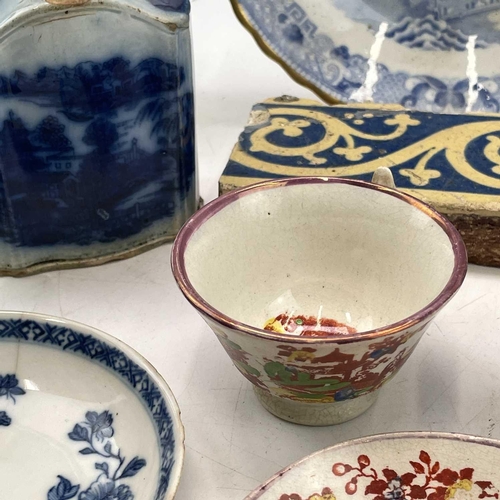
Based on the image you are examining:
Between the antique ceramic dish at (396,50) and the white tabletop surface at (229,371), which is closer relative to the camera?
the white tabletop surface at (229,371)

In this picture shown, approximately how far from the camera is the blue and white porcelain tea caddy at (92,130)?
604 mm

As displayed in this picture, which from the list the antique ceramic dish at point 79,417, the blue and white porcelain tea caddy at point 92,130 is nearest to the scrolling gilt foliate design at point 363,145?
the blue and white porcelain tea caddy at point 92,130

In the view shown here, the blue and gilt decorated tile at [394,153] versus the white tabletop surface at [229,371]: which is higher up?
the blue and gilt decorated tile at [394,153]

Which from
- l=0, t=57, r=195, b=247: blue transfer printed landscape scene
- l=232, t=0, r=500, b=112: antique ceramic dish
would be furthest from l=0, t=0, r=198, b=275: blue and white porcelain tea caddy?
l=232, t=0, r=500, b=112: antique ceramic dish

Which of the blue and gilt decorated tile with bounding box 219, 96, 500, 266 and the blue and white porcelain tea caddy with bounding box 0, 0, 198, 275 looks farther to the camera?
the blue and gilt decorated tile with bounding box 219, 96, 500, 266

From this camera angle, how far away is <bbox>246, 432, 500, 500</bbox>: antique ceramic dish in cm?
48

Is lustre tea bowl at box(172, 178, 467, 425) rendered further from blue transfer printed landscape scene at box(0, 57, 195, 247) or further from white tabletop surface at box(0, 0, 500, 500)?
blue transfer printed landscape scene at box(0, 57, 195, 247)

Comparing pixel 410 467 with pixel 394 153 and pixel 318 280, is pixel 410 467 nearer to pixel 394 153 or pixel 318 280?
pixel 318 280

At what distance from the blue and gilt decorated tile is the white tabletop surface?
70 mm

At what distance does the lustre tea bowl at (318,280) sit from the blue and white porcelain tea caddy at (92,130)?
140 mm

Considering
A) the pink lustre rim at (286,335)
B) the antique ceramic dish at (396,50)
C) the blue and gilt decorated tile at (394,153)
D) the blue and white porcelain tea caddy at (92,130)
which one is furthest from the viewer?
the antique ceramic dish at (396,50)

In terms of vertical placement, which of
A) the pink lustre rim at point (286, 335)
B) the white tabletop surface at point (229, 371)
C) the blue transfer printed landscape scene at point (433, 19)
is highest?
the blue transfer printed landscape scene at point (433, 19)

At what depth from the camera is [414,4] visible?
3.20 ft

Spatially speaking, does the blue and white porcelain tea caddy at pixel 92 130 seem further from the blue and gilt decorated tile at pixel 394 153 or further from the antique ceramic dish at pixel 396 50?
the antique ceramic dish at pixel 396 50
